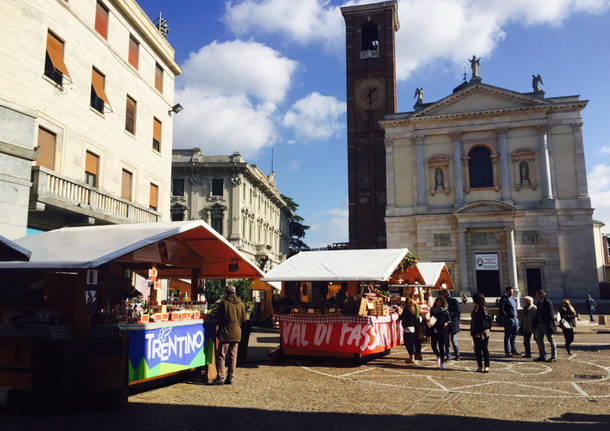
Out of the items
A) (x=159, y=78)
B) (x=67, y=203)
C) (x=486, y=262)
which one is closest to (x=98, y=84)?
(x=159, y=78)

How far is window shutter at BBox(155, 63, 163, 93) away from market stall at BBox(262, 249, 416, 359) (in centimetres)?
1378

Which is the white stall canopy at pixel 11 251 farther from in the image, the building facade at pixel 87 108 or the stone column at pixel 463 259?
the stone column at pixel 463 259

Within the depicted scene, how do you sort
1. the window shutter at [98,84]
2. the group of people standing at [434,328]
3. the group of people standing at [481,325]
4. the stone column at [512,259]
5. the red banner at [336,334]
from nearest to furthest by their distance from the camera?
the group of people standing at [481,325] → the group of people standing at [434,328] → the red banner at [336,334] → the window shutter at [98,84] → the stone column at [512,259]

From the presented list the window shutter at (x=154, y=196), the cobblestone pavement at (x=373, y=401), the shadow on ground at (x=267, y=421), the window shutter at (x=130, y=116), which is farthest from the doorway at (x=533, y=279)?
the shadow on ground at (x=267, y=421)

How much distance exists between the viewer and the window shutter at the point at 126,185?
2019 cm

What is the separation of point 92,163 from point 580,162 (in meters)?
36.3

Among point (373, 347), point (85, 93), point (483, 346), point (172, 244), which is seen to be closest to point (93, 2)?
point (85, 93)

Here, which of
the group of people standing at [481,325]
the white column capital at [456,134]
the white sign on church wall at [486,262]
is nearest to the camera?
the group of people standing at [481,325]

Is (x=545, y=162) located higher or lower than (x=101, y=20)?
lower

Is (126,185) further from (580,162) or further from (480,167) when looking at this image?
(580,162)

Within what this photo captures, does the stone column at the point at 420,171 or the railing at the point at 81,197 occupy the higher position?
the stone column at the point at 420,171

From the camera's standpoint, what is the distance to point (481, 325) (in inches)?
410

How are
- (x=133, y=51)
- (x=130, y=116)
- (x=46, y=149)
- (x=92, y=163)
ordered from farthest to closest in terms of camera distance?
(x=133, y=51) → (x=130, y=116) → (x=92, y=163) → (x=46, y=149)

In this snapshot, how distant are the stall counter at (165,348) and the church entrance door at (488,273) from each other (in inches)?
1338
